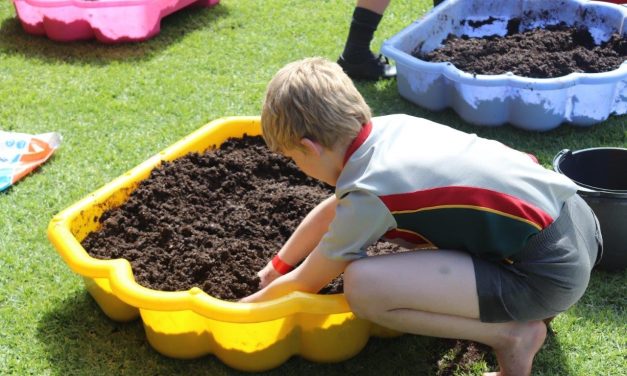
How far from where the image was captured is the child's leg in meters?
1.74

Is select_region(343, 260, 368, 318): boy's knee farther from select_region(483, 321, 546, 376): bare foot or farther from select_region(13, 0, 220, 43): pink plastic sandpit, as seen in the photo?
select_region(13, 0, 220, 43): pink plastic sandpit

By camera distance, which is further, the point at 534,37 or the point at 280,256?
the point at 534,37

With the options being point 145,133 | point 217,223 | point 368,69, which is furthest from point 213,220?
point 368,69

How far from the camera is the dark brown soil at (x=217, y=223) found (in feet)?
6.84

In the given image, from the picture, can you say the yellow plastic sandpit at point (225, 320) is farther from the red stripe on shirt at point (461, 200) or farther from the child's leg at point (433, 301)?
the red stripe on shirt at point (461, 200)

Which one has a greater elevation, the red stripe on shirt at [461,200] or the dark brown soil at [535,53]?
the red stripe on shirt at [461,200]

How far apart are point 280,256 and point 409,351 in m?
0.44

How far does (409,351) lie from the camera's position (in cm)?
203

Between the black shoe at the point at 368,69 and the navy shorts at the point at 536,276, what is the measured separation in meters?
1.80

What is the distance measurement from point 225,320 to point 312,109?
55cm

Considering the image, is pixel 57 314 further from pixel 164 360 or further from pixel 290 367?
pixel 290 367

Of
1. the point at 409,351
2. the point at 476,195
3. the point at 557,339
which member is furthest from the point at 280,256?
the point at 557,339

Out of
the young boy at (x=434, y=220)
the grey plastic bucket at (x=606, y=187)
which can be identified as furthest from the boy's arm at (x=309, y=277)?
the grey plastic bucket at (x=606, y=187)

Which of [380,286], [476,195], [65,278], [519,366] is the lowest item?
[65,278]
